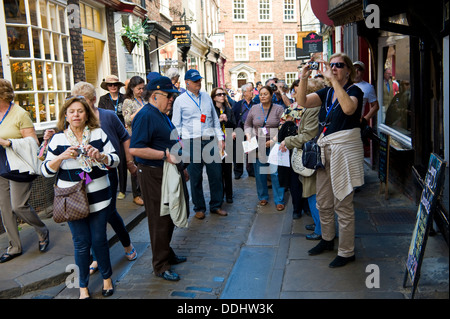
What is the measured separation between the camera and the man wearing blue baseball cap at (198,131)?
6.25 meters

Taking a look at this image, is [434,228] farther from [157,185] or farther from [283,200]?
[157,185]

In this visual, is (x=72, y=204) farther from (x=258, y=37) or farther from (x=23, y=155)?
(x=258, y=37)

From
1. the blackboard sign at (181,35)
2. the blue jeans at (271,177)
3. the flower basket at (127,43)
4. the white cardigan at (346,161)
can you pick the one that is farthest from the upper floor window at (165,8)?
the white cardigan at (346,161)

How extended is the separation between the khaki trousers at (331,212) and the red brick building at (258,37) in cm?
3970

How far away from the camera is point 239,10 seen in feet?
142

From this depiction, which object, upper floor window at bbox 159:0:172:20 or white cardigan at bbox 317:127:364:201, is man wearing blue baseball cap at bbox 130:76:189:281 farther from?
upper floor window at bbox 159:0:172:20

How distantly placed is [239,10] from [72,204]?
4241 centimetres

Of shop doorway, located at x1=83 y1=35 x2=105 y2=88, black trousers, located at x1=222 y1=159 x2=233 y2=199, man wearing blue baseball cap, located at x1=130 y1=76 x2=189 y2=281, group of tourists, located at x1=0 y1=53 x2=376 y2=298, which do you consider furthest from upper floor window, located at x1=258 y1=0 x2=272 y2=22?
man wearing blue baseball cap, located at x1=130 y1=76 x2=189 y2=281

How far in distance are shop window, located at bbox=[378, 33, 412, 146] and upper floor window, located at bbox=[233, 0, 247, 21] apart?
37211mm

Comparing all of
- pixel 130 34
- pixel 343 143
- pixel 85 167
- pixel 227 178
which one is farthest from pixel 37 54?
pixel 343 143

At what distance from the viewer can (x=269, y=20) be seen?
43.9m

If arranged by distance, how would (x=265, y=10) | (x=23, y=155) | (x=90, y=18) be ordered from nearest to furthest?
(x=23, y=155) < (x=90, y=18) < (x=265, y=10)

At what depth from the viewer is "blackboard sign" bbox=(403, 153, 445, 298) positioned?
336cm

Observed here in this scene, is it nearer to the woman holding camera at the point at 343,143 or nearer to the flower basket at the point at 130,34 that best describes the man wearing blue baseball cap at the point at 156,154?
the woman holding camera at the point at 343,143
